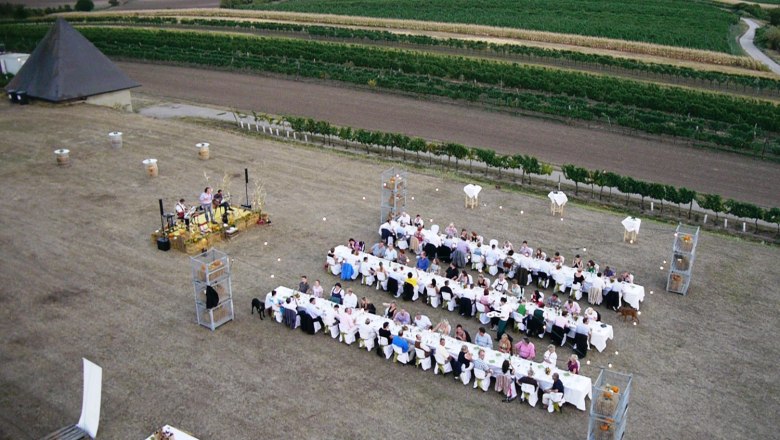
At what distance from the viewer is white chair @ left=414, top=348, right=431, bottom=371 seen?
19198mm

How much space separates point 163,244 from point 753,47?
80.6 m

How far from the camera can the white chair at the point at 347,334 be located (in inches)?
801

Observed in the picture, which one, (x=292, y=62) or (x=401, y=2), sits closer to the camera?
(x=292, y=62)

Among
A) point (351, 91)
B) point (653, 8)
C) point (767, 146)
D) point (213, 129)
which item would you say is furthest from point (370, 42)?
point (653, 8)

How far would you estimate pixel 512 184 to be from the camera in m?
34.6

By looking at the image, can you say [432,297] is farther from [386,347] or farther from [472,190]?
[472,190]

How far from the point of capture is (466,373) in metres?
18.7

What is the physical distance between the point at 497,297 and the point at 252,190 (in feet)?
46.9

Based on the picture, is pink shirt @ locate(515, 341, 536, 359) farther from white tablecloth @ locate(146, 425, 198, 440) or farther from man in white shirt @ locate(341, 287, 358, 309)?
white tablecloth @ locate(146, 425, 198, 440)

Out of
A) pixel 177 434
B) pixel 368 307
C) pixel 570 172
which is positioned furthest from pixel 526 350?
pixel 570 172

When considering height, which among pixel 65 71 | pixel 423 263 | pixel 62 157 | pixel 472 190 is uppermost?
pixel 65 71

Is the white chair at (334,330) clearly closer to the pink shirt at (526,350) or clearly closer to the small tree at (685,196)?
the pink shirt at (526,350)

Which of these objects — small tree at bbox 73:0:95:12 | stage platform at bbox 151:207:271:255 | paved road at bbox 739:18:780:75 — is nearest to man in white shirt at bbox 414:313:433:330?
stage platform at bbox 151:207:271:255

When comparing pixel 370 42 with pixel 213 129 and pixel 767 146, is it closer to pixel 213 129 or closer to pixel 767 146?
pixel 213 129
